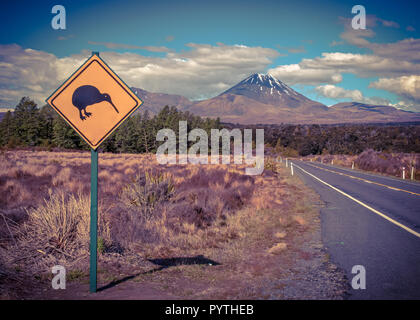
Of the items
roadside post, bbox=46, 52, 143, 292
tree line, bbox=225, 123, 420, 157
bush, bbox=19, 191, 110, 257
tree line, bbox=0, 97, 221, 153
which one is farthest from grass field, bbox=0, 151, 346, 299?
tree line, bbox=225, 123, 420, 157

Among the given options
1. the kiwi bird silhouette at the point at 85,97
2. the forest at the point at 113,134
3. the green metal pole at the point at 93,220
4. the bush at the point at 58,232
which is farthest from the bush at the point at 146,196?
the forest at the point at 113,134

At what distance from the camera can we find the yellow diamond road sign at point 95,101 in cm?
439

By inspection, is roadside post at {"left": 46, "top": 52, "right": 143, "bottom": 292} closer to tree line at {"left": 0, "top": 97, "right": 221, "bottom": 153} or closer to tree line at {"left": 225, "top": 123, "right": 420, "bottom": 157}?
tree line at {"left": 0, "top": 97, "right": 221, "bottom": 153}

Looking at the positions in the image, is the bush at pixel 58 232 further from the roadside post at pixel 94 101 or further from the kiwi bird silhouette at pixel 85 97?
the kiwi bird silhouette at pixel 85 97

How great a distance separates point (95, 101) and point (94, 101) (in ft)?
0.05

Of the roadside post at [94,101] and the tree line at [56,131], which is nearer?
the roadside post at [94,101]

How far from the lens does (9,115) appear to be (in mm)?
68625

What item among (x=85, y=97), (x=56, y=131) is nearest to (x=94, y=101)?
(x=85, y=97)

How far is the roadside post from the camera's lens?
438cm

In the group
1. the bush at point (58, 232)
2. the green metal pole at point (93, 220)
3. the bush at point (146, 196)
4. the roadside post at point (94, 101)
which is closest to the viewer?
the green metal pole at point (93, 220)
